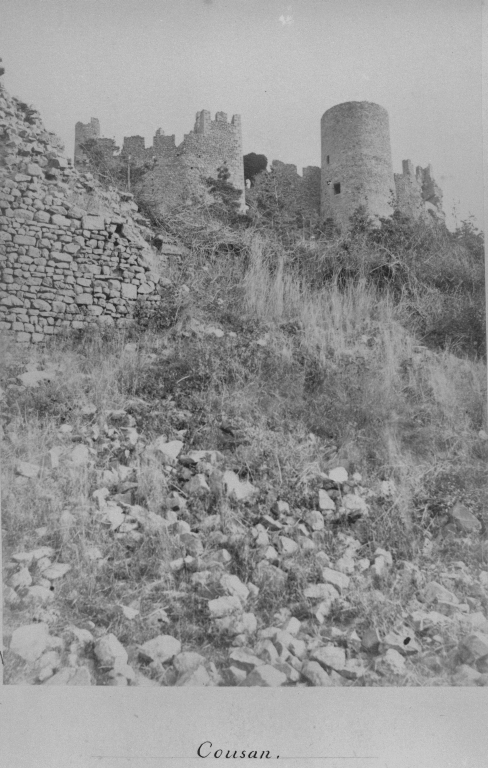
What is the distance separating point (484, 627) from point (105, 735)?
249cm

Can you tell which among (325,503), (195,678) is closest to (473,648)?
(325,503)

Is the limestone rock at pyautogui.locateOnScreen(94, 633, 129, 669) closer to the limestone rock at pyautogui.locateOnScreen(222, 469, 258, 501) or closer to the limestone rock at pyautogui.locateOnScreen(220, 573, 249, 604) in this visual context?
the limestone rock at pyautogui.locateOnScreen(220, 573, 249, 604)

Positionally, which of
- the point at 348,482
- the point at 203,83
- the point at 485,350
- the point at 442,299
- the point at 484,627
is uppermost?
the point at 203,83

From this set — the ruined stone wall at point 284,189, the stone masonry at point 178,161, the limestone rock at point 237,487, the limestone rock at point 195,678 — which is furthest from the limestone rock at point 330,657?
the ruined stone wall at point 284,189

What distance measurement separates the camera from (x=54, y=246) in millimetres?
5434

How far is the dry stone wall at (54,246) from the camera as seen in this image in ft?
16.9

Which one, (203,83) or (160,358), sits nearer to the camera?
(203,83)

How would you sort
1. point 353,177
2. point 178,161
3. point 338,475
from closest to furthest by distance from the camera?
point 338,475, point 178,161, point 353,177

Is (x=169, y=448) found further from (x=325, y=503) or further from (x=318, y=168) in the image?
(x=318, y=168)

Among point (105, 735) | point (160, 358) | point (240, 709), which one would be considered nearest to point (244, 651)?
point (240, 709)

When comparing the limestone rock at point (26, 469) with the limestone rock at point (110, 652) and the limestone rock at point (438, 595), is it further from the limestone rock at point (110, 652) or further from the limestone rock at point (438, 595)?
the limestone rock at point (438, 595)

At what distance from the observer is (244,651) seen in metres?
3.12

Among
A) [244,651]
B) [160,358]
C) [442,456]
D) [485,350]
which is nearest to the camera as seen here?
[244,651]

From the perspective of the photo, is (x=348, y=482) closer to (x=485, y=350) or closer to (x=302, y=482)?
(x=302, y=482)
